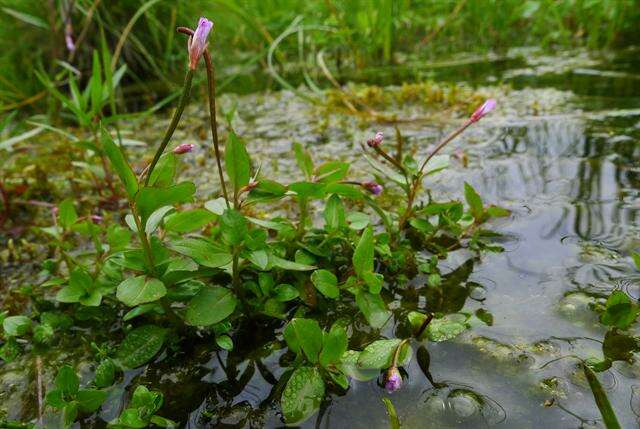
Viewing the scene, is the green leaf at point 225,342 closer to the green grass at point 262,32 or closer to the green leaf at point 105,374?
the green leaf at point 105,374

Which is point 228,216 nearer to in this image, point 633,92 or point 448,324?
point 448,324

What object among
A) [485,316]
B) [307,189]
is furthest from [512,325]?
[307,189]

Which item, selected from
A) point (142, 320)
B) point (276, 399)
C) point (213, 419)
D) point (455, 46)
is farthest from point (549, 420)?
point (455, 46)

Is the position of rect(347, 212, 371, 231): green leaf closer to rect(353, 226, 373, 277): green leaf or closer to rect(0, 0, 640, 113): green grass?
rect(353, 226, 373, 277): green leaf

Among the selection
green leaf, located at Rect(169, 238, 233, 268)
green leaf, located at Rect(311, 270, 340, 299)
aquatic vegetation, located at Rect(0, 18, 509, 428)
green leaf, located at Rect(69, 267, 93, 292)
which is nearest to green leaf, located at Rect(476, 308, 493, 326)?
aquatic vegetation, located at Rect(0, 18, 509, 428)

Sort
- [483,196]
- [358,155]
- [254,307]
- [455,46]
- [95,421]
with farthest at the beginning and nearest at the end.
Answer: [455,46] < [358,155] < [483,196] < [254,307] < [95,421]

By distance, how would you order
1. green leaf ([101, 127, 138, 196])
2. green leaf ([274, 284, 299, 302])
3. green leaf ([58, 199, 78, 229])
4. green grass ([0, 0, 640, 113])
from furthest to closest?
green grass ([0, 0, 640, 113]) < green leaf ([58, 199, 78, 229]) < green leaf ([274, 284, 299, 302]) < green leaf ([101, 127, 138, 196])

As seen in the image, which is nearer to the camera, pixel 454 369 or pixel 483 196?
pixel 454 369

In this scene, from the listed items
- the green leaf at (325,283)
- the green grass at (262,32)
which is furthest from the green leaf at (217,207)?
the green grass at (262,32)
